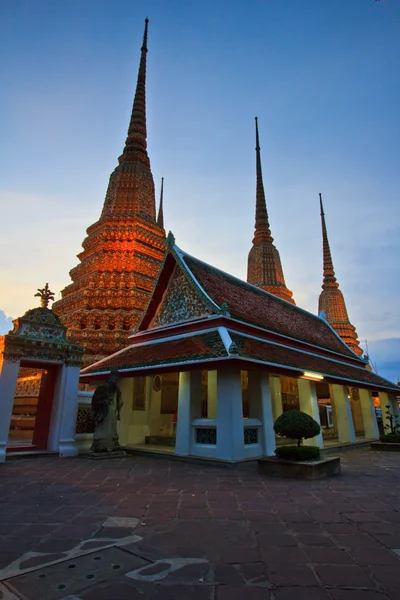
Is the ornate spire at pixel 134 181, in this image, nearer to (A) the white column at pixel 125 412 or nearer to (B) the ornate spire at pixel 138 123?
(B) the ornate spire at pixel 138 123

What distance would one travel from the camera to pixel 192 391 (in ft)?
29.1

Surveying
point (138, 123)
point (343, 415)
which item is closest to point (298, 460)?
point (343, 415)

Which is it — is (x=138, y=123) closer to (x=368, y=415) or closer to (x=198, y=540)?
(x=368, y=415)

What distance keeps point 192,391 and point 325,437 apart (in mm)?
8948

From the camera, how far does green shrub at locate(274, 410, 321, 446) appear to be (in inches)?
271

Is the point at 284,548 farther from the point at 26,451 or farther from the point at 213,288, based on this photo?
the point at 213,288

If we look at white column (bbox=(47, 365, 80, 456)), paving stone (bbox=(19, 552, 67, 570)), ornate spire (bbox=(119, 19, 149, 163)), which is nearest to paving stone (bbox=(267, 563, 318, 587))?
paving stone (bbox=(19, 552, 67, 570))

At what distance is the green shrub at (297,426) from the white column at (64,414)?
561 cm

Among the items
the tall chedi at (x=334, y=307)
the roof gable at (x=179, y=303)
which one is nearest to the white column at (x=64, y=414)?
the roof gable at (x=179, y=303)

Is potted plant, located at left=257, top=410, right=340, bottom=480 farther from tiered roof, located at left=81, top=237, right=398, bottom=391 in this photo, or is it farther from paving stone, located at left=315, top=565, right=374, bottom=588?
paving stone, located at left=315, top=565, right=374, bottom=588

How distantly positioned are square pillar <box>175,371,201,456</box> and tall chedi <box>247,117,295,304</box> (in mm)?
19048

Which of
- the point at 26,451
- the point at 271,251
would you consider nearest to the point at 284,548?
the point at 26,451

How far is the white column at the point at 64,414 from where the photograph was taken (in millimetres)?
9305

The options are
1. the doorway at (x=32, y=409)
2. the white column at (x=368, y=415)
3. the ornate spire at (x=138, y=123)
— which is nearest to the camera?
the doorway at (x=32, y=409)
